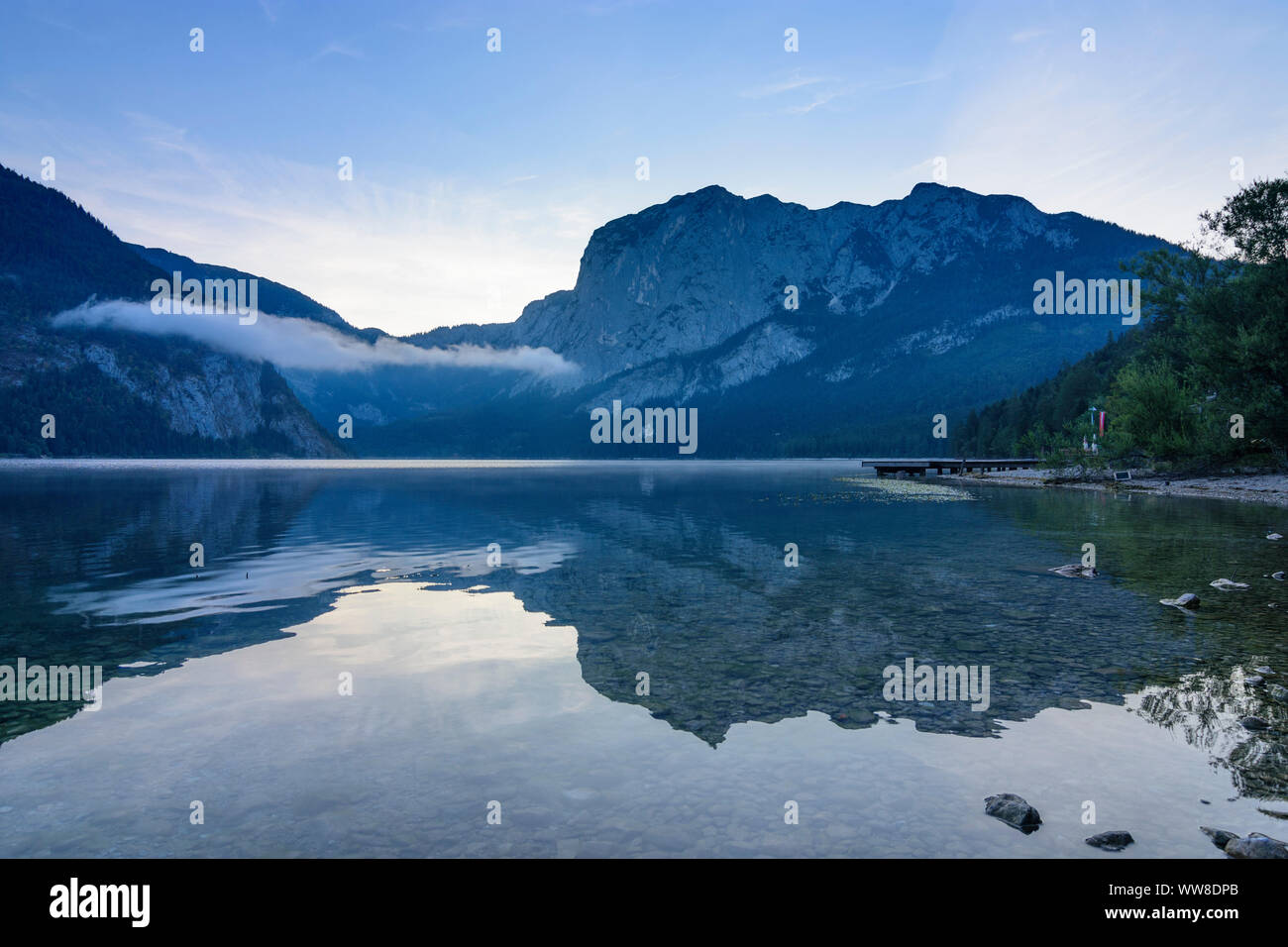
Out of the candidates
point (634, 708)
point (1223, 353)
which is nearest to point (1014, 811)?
point (634, 708)

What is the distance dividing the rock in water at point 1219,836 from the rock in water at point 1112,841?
0.79 m

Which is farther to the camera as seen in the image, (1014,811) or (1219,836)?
(1014,811)

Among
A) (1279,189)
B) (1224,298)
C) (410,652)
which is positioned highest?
(1279,189)

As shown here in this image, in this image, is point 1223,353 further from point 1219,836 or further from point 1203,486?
point 1219,836

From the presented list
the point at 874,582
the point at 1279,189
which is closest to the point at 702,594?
the point at 874,582

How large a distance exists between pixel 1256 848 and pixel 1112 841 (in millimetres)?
1220

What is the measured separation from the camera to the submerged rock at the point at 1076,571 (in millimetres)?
25422

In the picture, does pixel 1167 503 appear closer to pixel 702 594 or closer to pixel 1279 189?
pixel 1279 189

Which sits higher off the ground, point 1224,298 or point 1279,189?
point 1279,189

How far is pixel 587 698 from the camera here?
13531 millimetres

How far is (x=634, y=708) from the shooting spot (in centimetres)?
1283

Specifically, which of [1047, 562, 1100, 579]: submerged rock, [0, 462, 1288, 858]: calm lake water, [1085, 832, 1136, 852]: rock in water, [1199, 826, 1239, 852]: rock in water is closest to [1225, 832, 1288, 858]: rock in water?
[1199, 826, 1239, 852]: rock in water
